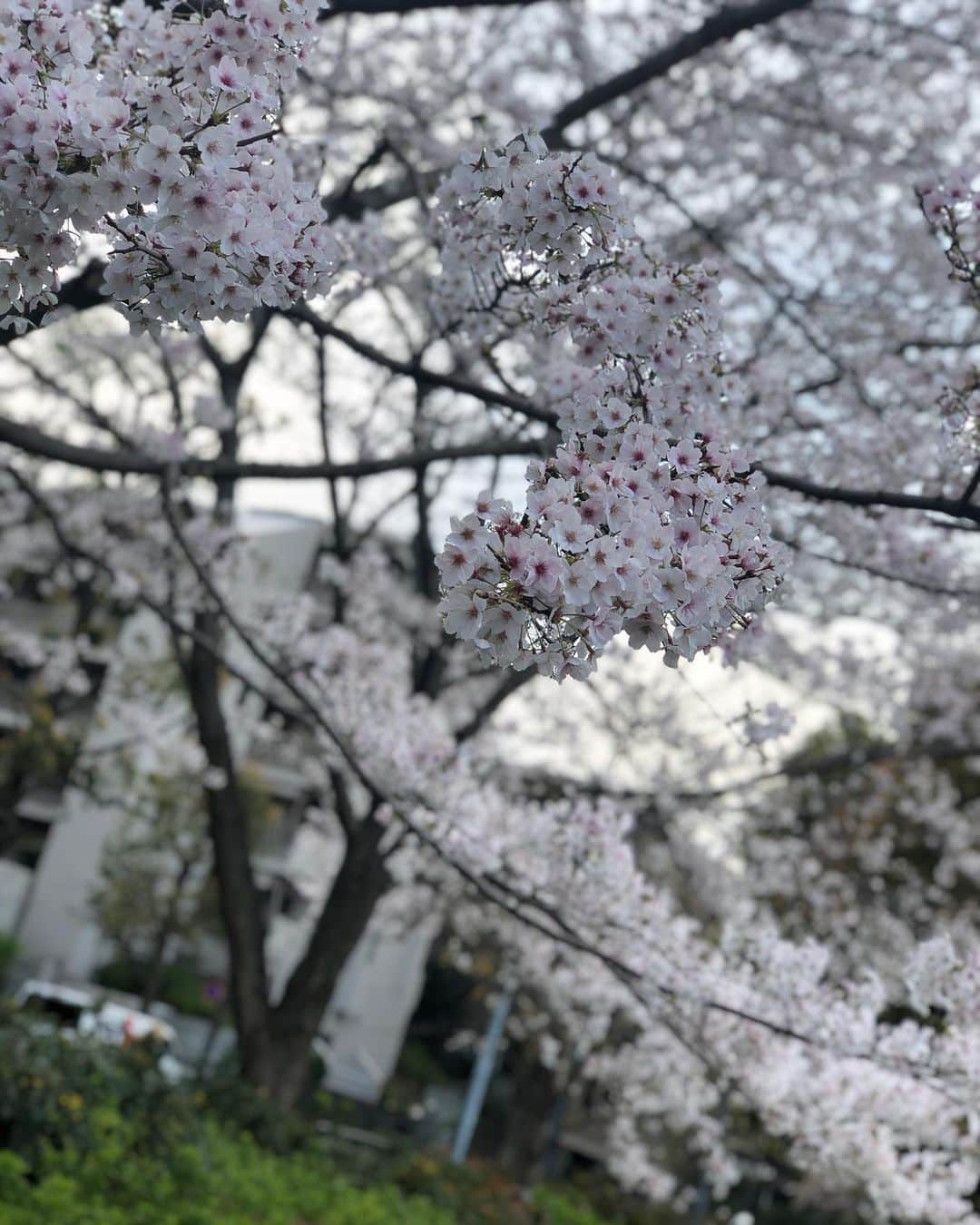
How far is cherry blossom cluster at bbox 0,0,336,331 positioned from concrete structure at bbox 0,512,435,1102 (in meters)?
20.3

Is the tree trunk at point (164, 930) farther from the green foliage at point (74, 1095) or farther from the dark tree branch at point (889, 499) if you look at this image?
the dark tree branch at point (889, 499)

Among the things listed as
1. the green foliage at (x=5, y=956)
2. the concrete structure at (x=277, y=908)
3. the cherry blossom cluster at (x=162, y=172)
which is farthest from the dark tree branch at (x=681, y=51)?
the green foliage at (x=5, y=956)

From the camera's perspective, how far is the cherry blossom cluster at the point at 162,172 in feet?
6.93

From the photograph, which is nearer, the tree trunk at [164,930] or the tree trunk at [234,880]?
the tree trunk at [234,880]

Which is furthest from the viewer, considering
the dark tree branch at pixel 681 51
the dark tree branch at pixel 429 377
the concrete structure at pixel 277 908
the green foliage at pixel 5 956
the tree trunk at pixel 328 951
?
the concrete structure at pixel 277 908

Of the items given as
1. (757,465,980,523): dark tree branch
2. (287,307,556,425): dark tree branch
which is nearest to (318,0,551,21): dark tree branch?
(287,307,556,425): dark tree branch

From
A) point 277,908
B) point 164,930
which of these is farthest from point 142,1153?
point 277,908

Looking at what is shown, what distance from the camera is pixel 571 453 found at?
2.47 meters

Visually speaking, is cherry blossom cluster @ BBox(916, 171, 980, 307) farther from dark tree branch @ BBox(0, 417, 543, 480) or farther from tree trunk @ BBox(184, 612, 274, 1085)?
tree trunk @ BBox(184, 612, 274, 1085)

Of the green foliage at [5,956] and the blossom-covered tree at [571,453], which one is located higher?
the blossom-covered tree at [571,453]

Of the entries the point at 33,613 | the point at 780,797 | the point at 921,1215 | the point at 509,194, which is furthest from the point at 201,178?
the point at 33,613

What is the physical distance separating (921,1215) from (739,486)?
514 cm

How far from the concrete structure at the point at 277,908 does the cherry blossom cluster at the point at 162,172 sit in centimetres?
2029

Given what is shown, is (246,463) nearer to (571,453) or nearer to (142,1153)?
(571,453)
